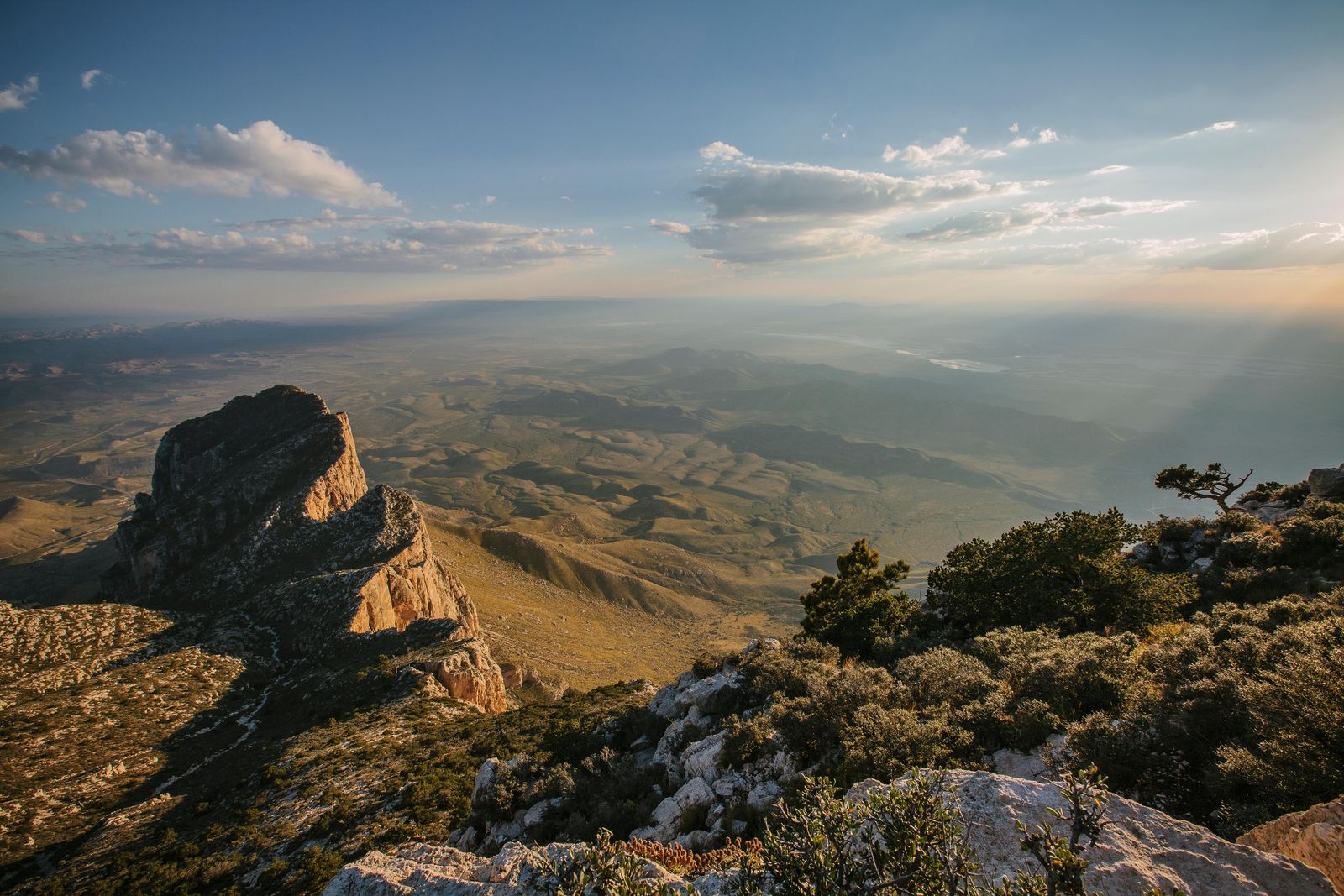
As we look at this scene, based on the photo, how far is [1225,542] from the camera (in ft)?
86.0

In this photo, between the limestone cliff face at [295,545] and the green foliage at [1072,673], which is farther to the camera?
the limestone cliff face at [295,545]

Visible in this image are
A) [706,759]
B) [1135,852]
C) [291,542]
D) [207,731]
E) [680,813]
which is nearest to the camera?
[1135,852]

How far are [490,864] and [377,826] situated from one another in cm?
1364

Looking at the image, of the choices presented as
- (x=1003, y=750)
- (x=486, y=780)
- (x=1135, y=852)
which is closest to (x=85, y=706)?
(x=486, y=780)

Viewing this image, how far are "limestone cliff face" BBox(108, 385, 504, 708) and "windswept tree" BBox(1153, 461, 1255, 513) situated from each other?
55.0 metres

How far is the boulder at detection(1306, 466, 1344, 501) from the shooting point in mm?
29938

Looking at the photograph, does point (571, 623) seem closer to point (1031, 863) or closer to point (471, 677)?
point (471, 677)

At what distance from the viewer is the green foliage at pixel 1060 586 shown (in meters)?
22.5

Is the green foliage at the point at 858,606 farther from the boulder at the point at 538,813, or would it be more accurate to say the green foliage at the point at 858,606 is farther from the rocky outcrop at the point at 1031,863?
the rocky outcrop at the point at 1031,863

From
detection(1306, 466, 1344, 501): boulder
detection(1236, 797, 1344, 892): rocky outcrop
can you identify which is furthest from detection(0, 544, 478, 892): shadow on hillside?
detection(1306, 466, 1344, 501): boulder

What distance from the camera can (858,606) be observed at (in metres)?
29.7

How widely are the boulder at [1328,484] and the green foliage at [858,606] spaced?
23.7 m

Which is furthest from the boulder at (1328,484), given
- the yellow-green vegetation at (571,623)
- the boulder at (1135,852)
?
the yellow-green vegetation at (571,623)

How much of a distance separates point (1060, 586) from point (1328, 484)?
21330 millimetres
